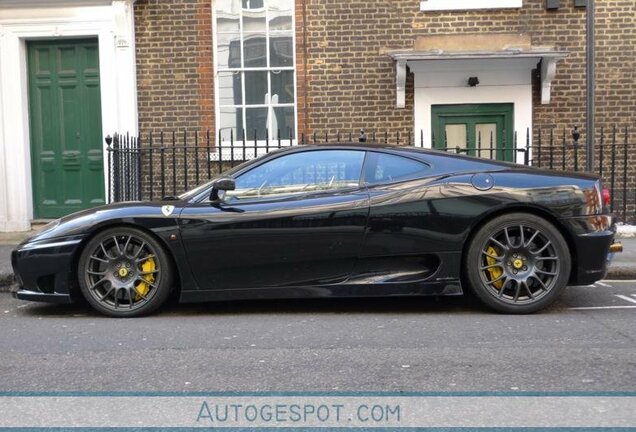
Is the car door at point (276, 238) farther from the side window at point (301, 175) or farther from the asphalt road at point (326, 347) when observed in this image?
the asphalt road at point (326, 347)

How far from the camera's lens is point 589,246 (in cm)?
569

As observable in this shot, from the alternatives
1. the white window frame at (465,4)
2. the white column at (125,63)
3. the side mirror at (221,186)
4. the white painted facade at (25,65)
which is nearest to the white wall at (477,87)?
the white window frame at (465,4)

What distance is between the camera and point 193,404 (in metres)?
3.78

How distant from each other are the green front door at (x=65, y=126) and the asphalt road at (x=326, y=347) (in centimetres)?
472

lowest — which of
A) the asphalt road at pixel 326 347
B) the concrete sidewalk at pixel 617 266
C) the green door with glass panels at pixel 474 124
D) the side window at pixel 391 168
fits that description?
the asphalt road at pixel 326 347

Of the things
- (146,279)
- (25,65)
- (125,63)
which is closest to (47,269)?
(146,279)

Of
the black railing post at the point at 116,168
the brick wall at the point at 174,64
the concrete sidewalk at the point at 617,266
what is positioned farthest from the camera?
the brick wall at the point at 174,64

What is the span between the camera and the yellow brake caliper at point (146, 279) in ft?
18.9

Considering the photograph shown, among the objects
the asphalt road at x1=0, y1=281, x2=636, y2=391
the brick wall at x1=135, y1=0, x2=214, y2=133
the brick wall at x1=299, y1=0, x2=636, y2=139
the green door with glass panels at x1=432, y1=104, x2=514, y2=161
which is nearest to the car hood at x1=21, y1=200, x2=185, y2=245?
the asphalt road at x1=0, y1=281, x2=636, y2=391

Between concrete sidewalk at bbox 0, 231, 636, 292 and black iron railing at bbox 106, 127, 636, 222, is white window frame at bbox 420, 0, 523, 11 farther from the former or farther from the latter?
concrete sidewalk at bbox 0, 231, 636, 292

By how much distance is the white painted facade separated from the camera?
10.5 m

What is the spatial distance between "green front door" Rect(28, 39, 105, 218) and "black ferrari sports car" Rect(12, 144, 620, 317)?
17.6 ft

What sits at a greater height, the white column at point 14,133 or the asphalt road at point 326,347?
the white column at point 14,133

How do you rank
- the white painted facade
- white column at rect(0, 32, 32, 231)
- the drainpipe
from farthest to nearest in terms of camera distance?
white column at rect(0, 32, 32, 231) < the white painted facade < the drainpipe
